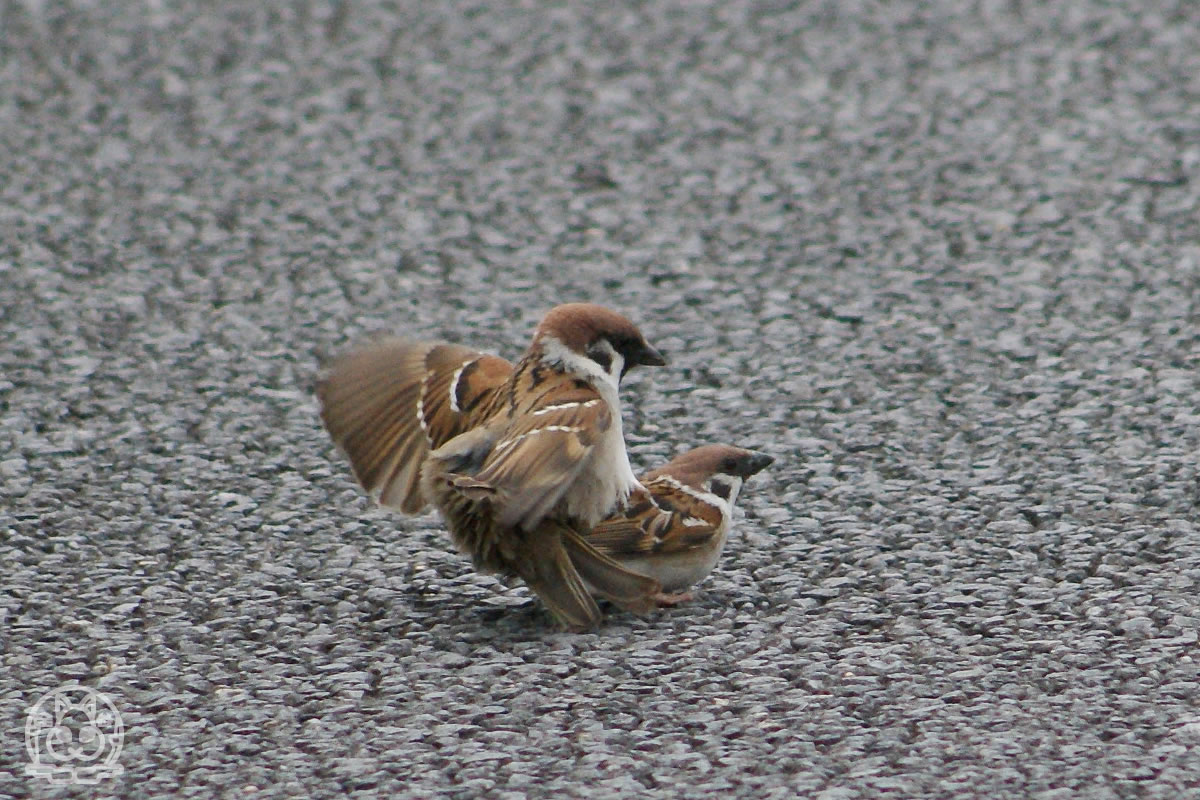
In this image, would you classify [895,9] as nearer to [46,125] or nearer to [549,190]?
[549,190]

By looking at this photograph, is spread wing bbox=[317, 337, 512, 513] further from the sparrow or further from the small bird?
the small bird

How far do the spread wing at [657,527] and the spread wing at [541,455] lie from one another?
0.87 ft

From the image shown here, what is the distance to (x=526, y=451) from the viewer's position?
16.7 feet

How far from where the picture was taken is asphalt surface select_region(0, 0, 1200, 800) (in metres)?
4.57

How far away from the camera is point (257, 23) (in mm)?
11047

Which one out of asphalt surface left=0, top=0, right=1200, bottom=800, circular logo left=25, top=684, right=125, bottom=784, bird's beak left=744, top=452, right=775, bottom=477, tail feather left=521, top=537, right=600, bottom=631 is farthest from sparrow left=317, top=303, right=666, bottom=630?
circular logo left=25, top=684, right=125, bottom=784

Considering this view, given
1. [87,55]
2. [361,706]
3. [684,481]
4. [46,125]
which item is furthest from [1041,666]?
[87,55]

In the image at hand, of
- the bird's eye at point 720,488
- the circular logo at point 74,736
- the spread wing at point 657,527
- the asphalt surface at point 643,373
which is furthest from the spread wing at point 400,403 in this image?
the circular logo at point 74,736

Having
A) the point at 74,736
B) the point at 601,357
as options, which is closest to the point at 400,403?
the point at 601,357

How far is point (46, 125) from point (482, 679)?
5902mm

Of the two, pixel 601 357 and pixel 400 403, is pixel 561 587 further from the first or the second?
pixel 400 403

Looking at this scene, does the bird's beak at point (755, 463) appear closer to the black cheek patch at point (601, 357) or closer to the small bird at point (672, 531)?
the small bird at point (672, 531)

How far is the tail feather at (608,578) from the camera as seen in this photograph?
205 inches

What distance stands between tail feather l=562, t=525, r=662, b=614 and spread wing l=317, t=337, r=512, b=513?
0.53 m
